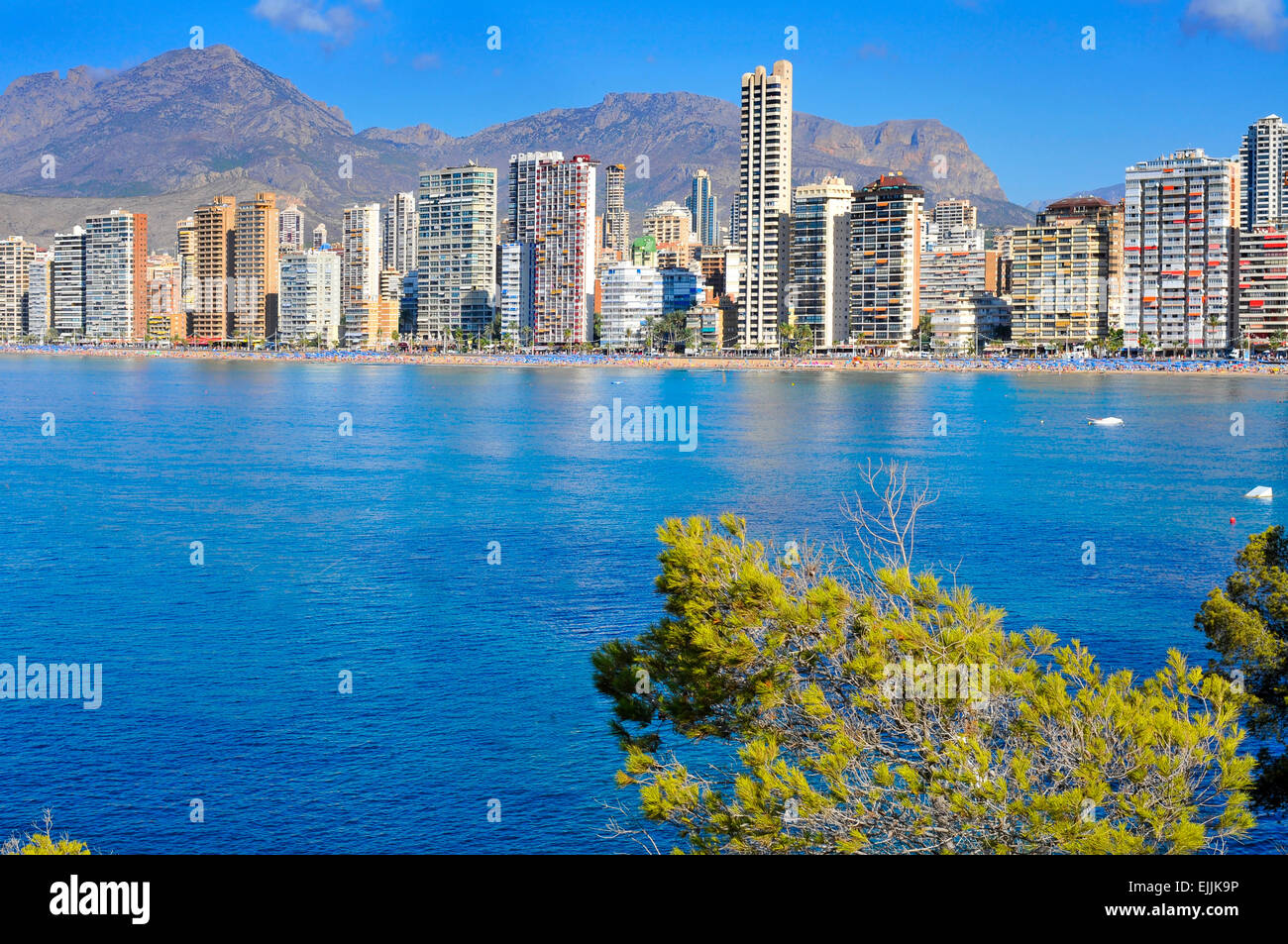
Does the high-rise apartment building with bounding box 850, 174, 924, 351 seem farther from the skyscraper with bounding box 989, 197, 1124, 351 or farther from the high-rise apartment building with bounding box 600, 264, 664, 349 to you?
the high-rise apartment building with bounding box 600, 264, 664, 349

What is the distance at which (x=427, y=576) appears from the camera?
33.5 metres

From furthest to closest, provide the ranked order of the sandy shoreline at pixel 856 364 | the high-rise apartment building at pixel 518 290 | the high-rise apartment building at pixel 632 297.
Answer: the high-rise apartment building at pixel 518 290, the high-rise apartment building at pixel 632 297, the sandy shoreline at pixel 856 364

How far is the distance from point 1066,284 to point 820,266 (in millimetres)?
31396

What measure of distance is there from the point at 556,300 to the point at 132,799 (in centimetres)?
17127

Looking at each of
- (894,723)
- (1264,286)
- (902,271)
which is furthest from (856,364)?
(894,723)

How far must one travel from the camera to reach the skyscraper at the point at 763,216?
171 metres

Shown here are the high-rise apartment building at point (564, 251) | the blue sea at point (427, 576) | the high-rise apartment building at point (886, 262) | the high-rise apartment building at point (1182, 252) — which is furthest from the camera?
the high-rise apartment building at point (564, 251)

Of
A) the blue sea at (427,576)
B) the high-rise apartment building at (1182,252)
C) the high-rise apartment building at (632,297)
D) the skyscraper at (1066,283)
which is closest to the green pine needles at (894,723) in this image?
the blue sea at (427,576)

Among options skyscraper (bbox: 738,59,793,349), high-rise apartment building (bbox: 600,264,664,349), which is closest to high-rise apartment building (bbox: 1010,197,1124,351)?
skyscraper (bbox: 738,59,793,349)

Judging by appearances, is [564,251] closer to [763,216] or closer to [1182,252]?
[763,216]

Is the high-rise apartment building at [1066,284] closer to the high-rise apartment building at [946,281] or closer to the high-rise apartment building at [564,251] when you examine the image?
the high-rise apartment building at [946,281]

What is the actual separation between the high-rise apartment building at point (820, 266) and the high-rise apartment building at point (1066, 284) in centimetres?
2243

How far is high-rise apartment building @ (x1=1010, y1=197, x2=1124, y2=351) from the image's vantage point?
166 m

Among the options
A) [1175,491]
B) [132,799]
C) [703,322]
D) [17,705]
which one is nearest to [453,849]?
[132,799]
